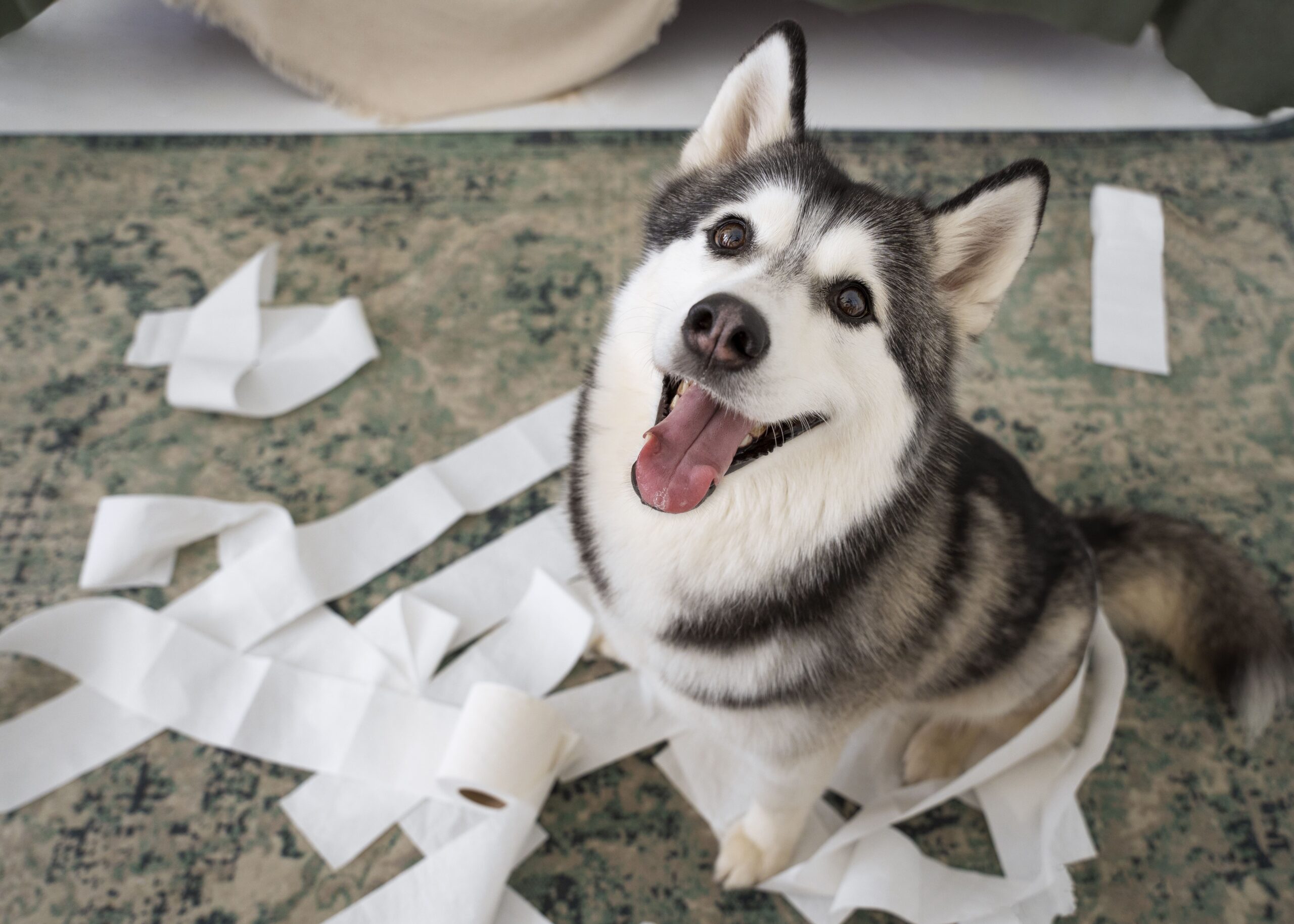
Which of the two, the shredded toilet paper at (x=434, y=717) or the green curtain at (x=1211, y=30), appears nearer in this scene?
the shredded toilet paper at (x=434, y=717)

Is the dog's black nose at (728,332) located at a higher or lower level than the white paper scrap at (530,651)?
higher

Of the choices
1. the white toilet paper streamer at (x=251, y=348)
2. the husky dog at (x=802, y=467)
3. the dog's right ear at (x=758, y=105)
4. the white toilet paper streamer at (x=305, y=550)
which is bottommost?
the white toilet paper streamer at (x=305, y=550)

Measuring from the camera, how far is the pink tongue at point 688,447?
46.1 inches

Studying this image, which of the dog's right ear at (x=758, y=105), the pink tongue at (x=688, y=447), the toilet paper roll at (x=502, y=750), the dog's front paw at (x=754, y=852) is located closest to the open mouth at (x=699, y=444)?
the pink tongue at (x=688, y=447)

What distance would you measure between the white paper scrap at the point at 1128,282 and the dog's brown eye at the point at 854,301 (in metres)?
1.63

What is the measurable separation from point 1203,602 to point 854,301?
119 centimetres

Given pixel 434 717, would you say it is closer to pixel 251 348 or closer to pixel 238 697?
pixel 238 697

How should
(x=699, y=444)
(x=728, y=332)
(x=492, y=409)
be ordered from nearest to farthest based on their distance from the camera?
(x=728, y=332) → (x=699, y=444) → (x=492, y=409)

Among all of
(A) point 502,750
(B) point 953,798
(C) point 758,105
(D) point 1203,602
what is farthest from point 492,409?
(D) point 1203,602

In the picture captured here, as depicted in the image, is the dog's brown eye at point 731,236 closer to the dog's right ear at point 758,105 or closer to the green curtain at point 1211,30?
the dog's right ear at point 758,105

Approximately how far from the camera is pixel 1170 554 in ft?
5.96

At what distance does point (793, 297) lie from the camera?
1.12 meters

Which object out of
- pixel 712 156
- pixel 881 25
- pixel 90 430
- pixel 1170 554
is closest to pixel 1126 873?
pixel 1170 554

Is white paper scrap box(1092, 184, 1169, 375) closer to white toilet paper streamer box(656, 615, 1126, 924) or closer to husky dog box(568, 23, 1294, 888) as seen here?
white toilet paper streamer box(656, 615, 1126, 924)
